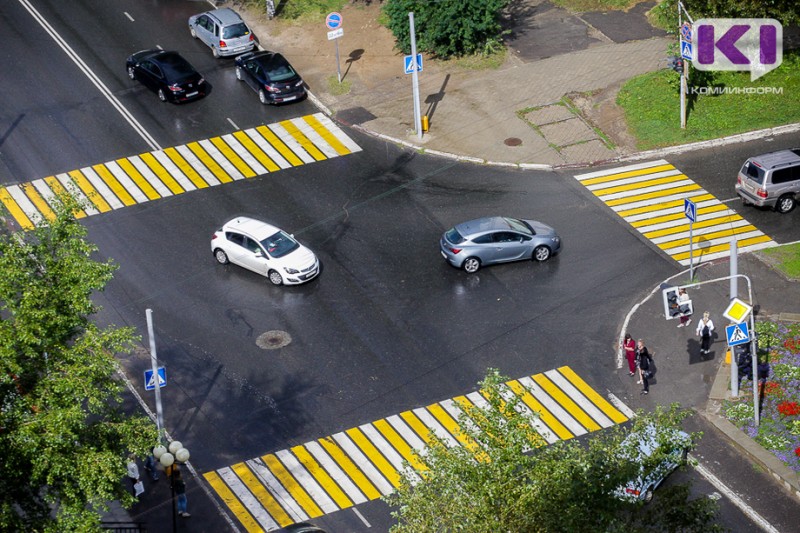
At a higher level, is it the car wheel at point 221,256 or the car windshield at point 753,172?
the car wheel at point 221,256

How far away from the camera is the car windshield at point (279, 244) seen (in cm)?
3912

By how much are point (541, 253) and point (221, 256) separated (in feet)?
37.4

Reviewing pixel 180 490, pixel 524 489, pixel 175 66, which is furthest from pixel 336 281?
pixel 524 489

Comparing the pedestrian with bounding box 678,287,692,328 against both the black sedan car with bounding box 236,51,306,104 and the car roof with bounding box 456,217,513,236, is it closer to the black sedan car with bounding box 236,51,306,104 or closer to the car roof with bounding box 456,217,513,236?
the car roof with bounding box 456,217,513,236

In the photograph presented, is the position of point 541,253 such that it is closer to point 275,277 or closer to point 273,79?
point 275,277

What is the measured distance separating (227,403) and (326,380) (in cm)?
313

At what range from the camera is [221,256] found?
132 ft

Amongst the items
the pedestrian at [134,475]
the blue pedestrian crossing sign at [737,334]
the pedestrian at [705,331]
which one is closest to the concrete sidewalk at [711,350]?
the pedestrian at [705,331]

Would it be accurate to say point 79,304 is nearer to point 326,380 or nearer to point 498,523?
point 498,523

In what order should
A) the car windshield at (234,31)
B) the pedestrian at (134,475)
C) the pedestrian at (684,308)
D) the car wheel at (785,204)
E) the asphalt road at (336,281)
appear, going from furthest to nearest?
1. the car windshield at (234,31)
2. the car wheel at (785,204)
3. the pedestrian at (684,308)
4. the asphalt road at (336,281)
5. the pedestrian at (134,475)

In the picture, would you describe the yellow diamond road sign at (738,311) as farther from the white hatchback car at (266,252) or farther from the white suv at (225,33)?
the white suv at (225,33)

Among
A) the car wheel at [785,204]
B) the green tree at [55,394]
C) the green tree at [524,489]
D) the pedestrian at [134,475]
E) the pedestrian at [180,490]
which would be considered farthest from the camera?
the car wheel at [785,204]

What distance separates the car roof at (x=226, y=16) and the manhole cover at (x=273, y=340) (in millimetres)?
21659

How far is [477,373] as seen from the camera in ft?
116
